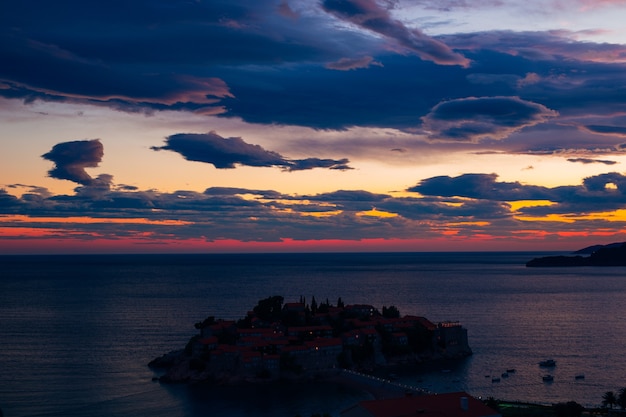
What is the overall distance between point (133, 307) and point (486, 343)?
9706 cm

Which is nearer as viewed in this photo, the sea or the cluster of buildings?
the sea

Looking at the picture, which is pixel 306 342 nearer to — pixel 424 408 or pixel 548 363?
pixel 548 363

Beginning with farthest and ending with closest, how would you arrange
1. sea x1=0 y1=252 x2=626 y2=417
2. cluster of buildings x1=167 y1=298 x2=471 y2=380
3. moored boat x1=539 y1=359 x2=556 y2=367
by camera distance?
moored boat x1=539 y1=359 x2=556 y2=367
cluster of buildings x1=167 y1=298 x2=471 y2=380
sea x1=0 y1=252 x2=626 y2=417

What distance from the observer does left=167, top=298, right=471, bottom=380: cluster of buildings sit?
9306cm

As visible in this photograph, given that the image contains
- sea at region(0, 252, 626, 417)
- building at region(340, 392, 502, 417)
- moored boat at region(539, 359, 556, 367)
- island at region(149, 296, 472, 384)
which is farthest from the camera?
moored boat at region(539, 359, 556, 367)

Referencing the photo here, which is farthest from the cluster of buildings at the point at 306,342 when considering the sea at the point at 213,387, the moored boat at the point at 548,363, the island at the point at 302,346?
the moored boat at the point at 548,363

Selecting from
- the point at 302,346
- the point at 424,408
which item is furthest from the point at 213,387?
the point at 424,408

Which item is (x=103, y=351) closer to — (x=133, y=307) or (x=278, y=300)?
(x=278, y=300)

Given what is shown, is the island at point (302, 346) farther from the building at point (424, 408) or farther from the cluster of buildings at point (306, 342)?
the building at point (424, 408)

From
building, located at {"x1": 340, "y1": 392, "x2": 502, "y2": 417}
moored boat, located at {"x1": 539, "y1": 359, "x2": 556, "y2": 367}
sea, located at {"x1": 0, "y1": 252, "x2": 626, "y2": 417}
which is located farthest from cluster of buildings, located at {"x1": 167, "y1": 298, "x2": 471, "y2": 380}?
building, located at {"x1": 340, "y1": 392, "x2": 502, "y2": 417}

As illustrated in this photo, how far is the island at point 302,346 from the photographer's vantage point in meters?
92.8

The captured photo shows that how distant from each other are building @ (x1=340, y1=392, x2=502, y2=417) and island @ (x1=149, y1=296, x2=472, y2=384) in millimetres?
36540

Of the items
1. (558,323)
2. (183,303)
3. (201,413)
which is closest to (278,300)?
(201,413)

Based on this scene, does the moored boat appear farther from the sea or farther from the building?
the building
